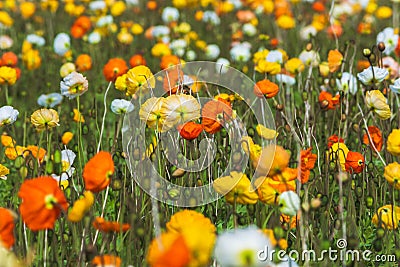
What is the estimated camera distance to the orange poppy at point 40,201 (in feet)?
4.32

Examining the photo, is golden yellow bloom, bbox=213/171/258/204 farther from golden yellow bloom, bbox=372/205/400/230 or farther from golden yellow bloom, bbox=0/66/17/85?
golden yellow bloom, bbox=0/66/17/85

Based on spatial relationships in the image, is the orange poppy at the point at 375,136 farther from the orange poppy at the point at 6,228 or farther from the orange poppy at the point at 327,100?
the orange poppy at the point at 6,228

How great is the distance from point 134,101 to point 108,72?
31cm

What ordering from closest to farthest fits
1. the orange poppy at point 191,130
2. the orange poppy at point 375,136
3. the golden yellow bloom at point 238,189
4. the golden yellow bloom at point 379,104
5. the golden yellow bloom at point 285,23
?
the golden yellow bloom at point 238,189, the orange poppy at point 191,130, the golden yellow bloom at point 379,104, the orange poppy at point 375,136, the golden yellow bloom at point 285,23

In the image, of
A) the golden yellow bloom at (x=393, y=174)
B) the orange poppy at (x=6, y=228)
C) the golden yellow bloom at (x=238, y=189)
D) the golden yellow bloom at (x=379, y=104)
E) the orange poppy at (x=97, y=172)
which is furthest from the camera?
the golden yellow bloom at (x=379, y=104)

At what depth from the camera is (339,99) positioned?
7.36ft

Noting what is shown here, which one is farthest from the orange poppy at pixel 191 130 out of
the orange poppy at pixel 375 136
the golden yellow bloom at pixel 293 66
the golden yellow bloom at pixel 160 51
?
the golden yellow bloom at pixel 160 51

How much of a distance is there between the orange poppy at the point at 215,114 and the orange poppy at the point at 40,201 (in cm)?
64

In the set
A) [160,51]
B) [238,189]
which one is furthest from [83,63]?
[238,189]

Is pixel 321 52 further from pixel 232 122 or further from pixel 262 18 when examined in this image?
pixel 232 122

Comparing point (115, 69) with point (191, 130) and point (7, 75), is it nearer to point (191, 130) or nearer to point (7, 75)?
point (7, 75)

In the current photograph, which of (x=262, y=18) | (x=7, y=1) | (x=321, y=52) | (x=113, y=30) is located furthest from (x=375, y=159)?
(x=7, y=1)

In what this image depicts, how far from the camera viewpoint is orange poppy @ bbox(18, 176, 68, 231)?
4.32ft

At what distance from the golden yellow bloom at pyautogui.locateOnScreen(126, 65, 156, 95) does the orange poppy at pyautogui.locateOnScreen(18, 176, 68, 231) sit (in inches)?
28.7
